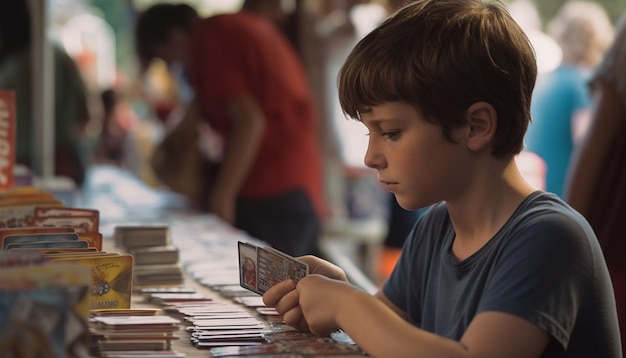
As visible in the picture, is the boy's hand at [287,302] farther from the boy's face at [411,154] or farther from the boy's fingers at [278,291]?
the boy's face at [411,154]

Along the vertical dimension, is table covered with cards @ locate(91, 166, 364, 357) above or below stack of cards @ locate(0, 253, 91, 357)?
below

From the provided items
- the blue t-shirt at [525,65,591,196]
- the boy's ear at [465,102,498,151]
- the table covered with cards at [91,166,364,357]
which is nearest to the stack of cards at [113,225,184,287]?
the table covered with cards at [91,166,364,357]

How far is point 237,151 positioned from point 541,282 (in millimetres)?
3111

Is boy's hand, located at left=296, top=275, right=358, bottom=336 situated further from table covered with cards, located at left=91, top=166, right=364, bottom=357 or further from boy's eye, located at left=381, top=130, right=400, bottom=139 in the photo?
boy's eye, located at left=381, top=130, right=400, bottom=139

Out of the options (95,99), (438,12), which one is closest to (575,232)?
(438,12)

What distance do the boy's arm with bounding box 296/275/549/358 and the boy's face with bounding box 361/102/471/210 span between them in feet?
0.71

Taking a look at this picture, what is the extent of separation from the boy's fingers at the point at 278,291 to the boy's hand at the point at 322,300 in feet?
0.23

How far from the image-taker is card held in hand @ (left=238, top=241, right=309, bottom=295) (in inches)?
78.7

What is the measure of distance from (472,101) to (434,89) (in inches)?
3.1

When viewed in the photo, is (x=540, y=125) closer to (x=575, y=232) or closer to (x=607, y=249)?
(x=607, y=249)

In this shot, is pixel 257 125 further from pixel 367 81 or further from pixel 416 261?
pixel 367 81

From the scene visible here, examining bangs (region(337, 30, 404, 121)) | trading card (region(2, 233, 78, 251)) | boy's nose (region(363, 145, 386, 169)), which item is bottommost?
trading card (region(2, 233, 78, 251))

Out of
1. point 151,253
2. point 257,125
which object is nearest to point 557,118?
point 257,125

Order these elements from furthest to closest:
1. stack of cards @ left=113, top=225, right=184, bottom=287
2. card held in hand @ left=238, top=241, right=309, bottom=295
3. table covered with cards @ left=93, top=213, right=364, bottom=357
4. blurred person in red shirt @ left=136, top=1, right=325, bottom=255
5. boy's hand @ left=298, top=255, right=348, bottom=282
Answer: blurred person in red shirt @ left=136, top=1, right=325, bottom=255
stack of cards @ left=113, top=225, right=184, bottom=287
boy's hand @ left=298, top=255, right=348, bottom=282
card held in hand @ left=238, top=241, right=309, bottom=295
table covered with cards @ left=93, top=213, right=364, bottom=357
